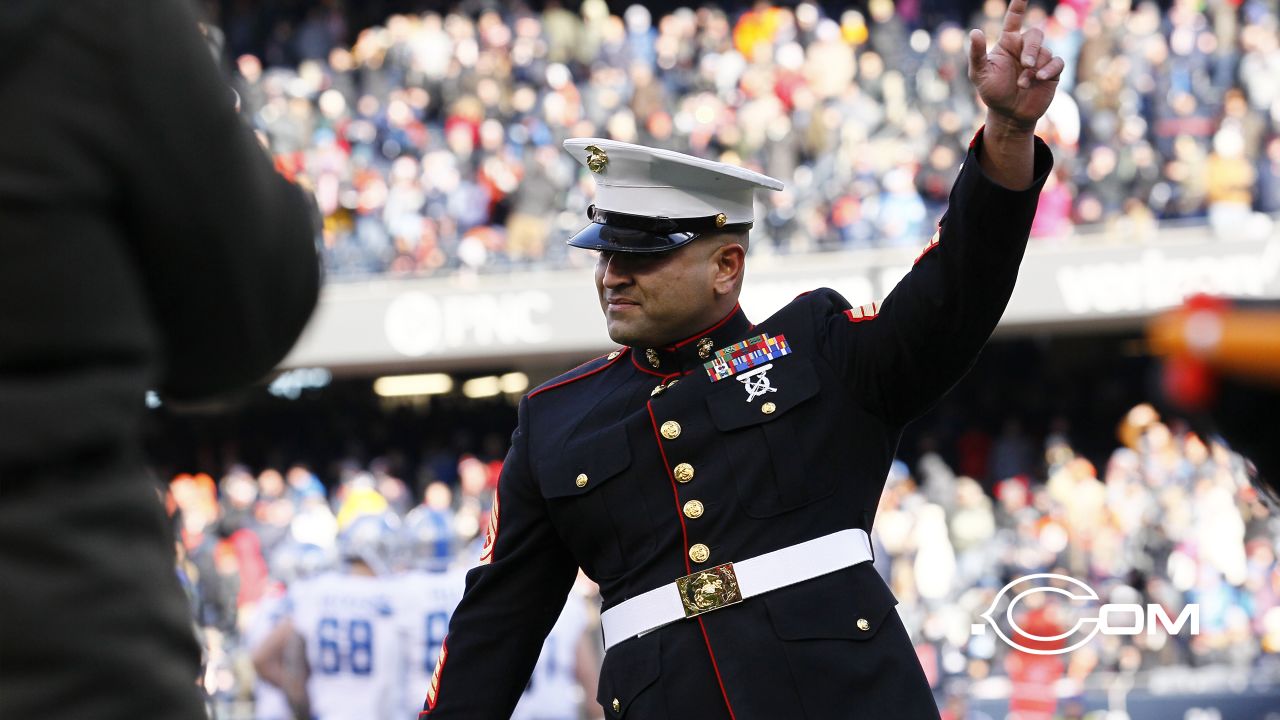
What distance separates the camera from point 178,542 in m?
1.54

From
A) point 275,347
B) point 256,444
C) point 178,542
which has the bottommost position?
point 256,444

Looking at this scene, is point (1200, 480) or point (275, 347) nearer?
point (275, 347)

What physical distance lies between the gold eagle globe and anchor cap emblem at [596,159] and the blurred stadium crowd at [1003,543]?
19.2 feet

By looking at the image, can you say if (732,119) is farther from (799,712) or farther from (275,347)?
(275,347)

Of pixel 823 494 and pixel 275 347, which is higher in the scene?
pixel 275 347

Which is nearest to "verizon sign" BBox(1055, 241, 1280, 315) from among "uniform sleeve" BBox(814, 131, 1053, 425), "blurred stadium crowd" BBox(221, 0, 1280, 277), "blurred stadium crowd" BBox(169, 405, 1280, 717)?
"blurred stadium crowd" BBox(221, 0, 1280, 277)

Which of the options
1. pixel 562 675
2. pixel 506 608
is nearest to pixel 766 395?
pixel 506 608

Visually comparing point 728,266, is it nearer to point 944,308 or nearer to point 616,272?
point 616,272

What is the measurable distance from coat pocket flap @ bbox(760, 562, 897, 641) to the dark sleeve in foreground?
1.71 m

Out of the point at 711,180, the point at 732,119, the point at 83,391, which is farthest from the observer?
the point at 732,119

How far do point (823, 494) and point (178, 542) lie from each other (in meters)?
1.89

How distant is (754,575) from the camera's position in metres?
3.22

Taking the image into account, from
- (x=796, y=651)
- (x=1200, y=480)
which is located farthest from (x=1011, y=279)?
(x=1200, y=480)

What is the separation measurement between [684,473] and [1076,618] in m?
4.51
